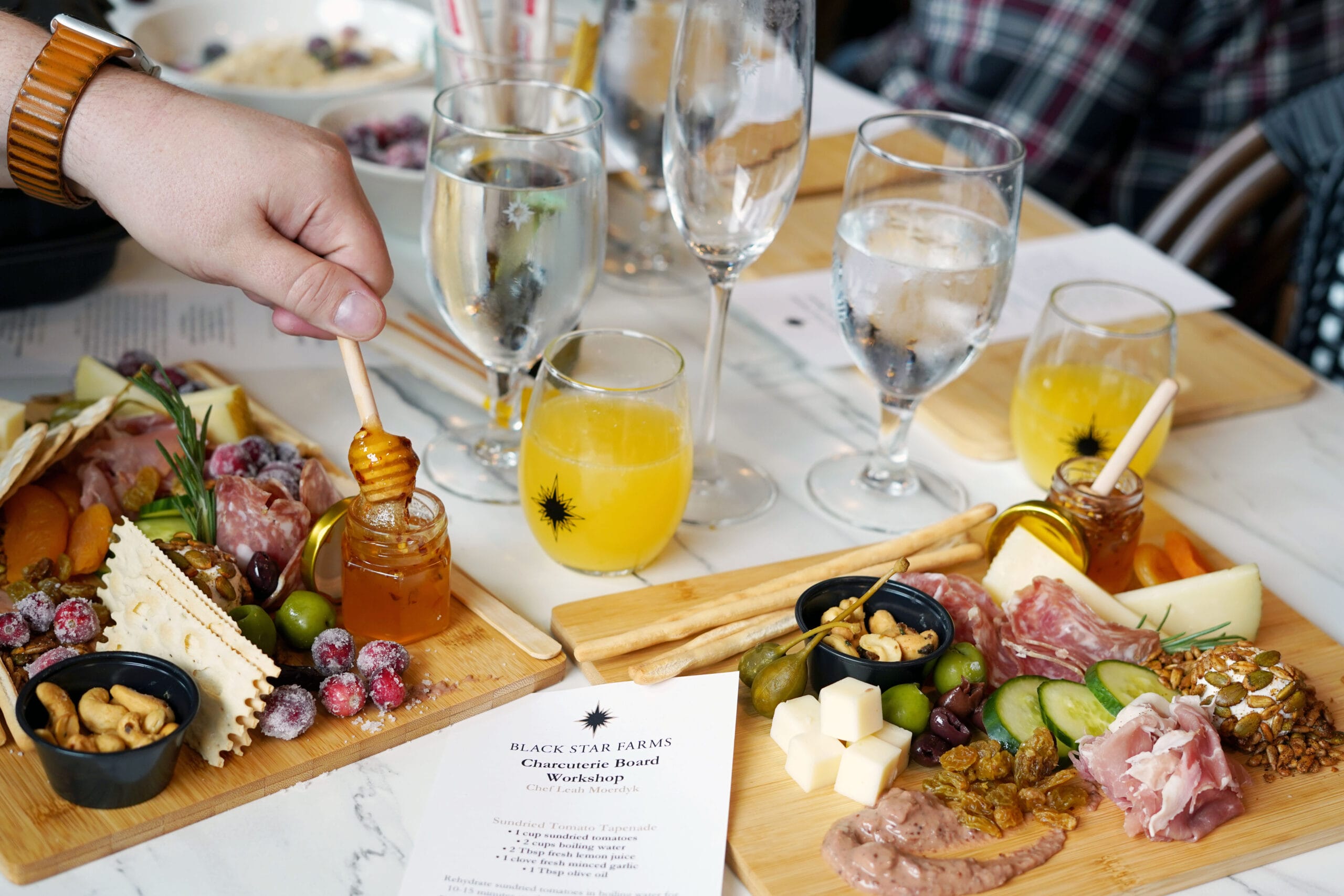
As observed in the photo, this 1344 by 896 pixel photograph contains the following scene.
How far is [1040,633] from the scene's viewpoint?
1.08 meters

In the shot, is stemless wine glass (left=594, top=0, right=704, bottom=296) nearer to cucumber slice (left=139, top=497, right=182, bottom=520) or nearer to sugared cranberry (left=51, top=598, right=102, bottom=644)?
cucumber slice (left=139, top=497, right=182, bottom=520)

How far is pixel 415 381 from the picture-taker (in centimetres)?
154

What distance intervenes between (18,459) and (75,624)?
0.61 feet

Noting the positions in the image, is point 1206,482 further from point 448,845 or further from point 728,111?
point 448,845

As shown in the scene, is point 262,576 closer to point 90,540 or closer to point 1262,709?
point 90,540

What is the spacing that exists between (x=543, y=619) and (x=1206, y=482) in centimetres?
83

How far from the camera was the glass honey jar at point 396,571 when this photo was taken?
3.37ft

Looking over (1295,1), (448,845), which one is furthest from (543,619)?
(1295,1)

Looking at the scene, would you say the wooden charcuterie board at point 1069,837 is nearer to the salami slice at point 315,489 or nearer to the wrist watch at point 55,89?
the salami slice at point 315,489

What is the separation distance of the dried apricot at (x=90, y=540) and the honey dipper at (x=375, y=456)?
26 cm

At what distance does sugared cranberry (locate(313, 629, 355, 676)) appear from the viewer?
998 millimetres

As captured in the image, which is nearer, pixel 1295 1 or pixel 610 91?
pixel 610 91

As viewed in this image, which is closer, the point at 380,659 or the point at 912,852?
the point at 912,852

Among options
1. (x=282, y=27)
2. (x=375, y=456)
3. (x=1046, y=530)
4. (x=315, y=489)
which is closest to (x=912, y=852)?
(x=1046, y=530)
